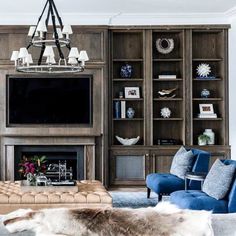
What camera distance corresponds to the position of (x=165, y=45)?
7965 mm

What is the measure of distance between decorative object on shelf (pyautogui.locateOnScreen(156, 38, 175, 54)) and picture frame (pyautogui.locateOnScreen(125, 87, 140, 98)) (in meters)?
0.76

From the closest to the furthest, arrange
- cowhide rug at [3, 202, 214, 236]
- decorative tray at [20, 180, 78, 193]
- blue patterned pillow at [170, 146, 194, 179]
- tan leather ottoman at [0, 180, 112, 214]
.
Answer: cowhide rug at [3, 202, 214, 236] < tan leather ottoman at [0, 180, 112, 214] < decorative tray at [20, 180, 78, 193] < blue patterned pillow at [170, 146, 194, 179]

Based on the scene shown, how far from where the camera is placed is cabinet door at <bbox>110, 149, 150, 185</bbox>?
778cm

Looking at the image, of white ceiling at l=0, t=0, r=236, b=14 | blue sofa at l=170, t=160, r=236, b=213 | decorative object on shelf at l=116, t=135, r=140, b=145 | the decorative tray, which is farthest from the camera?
decorative object on shelf at l=116, t=135, r=140, b=145

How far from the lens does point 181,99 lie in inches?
308

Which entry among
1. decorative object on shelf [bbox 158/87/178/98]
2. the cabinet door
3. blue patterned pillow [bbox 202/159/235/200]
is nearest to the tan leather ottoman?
blue patterned pillow [bbox 202/159/235/200]

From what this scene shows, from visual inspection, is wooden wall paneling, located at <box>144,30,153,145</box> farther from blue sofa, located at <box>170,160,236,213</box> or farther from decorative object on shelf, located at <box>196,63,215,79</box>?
blue sofa, located at <box>170,160,236,213</box>

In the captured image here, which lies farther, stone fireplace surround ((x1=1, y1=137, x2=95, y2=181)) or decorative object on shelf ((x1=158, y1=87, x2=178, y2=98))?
decorative object on shelf ((x1=158, y1=87, x2=178, y2=98))

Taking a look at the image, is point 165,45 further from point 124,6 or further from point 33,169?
point 33,169

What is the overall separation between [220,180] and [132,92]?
341 centimetres

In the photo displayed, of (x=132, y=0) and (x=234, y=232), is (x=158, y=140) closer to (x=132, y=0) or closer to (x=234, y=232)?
(x=132, y=0)

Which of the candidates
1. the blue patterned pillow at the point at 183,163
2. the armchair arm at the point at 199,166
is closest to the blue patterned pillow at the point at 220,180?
the armchair arm at the point at 199,166

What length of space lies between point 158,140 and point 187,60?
1397 mm

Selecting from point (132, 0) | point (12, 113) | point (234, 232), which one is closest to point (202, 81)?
point (132, 0)
